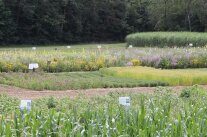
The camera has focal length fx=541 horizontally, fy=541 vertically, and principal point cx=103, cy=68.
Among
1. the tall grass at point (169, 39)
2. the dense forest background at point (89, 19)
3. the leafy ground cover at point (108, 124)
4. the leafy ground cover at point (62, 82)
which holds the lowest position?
the leafy ground cover at point (62, 82)

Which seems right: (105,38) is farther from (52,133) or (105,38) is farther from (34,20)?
(52,133)

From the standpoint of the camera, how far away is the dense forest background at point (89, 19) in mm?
54656

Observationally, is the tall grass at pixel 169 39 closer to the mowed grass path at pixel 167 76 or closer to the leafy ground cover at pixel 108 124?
the mowed grass path at pixel 167 76

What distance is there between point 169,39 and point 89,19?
20.1 meters

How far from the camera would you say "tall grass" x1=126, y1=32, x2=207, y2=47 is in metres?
40.3

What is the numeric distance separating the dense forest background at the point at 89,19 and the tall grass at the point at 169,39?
10.2 m

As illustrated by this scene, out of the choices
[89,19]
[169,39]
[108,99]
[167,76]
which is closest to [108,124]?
[108,99]

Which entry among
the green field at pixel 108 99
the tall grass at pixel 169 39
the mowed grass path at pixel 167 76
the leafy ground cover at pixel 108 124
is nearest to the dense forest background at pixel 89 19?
the tall grass at pixel 169 39

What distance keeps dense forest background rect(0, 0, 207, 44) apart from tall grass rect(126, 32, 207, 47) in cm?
1024

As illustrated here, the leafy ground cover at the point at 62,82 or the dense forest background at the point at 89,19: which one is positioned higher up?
the dense forest background at the point at 89,19

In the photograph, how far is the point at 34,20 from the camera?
56.3 m

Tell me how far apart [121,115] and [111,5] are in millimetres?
55776

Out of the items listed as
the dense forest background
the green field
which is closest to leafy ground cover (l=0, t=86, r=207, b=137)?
the green field

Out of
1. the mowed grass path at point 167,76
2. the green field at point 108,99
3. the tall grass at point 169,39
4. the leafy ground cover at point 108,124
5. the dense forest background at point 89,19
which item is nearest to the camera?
the leafy ground cover at point 108,124
